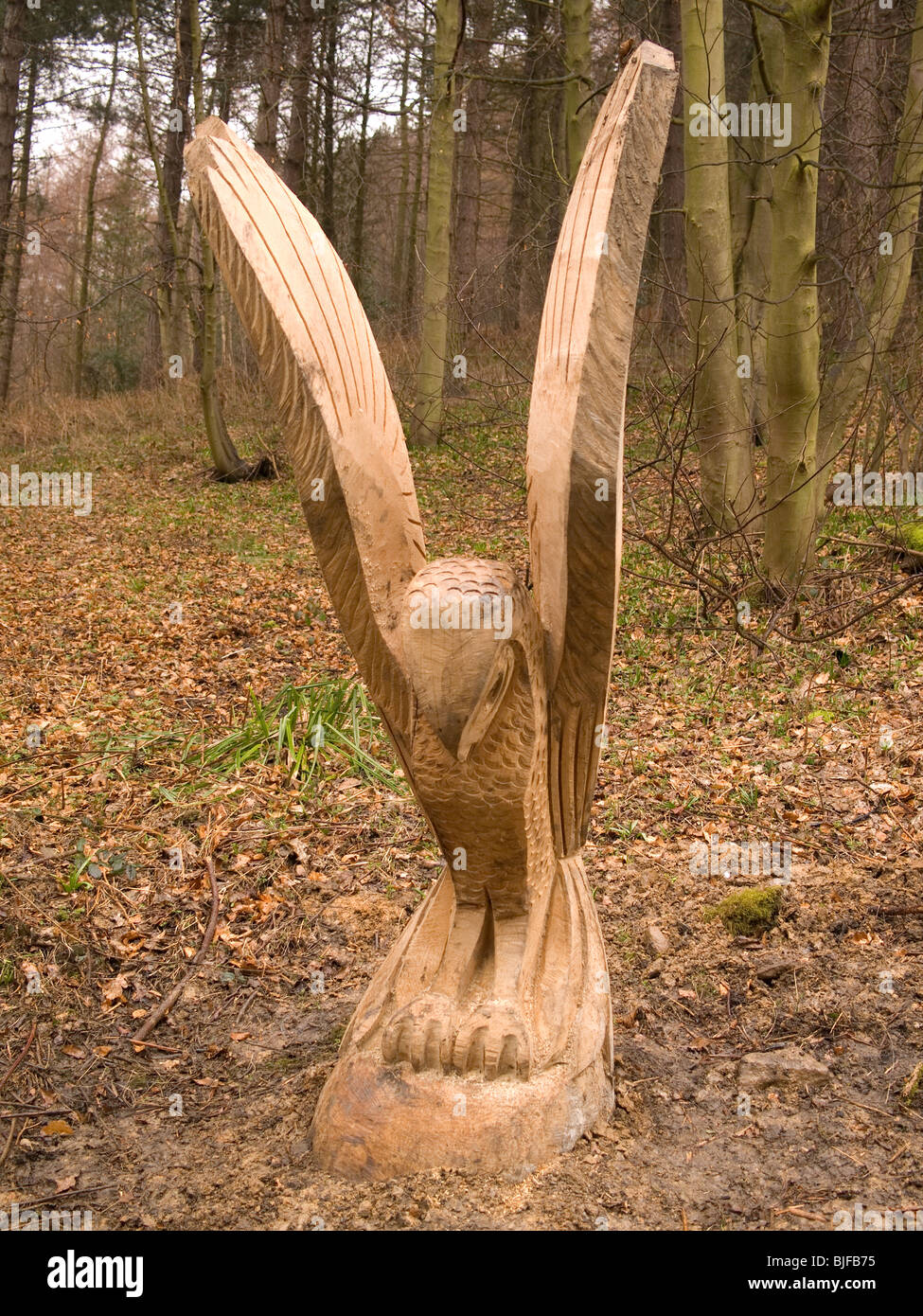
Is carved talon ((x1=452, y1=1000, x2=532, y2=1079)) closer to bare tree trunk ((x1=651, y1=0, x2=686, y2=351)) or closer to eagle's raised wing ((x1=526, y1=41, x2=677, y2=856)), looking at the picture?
eagle's raised wing ((x1=526, y1=41, x2=677, y2=856))

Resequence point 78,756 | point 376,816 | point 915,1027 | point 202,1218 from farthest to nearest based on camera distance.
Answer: point 78,756 < point 376,816 < point 915,1027 < point 202,1218

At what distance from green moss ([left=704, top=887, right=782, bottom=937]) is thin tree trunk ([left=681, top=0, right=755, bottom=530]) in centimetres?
373

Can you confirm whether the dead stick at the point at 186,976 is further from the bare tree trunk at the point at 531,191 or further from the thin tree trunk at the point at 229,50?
the thin tree trunk at the point at 229,50

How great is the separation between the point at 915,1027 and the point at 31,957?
131 inches

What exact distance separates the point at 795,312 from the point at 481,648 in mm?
5369

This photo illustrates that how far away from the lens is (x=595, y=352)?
237 cm

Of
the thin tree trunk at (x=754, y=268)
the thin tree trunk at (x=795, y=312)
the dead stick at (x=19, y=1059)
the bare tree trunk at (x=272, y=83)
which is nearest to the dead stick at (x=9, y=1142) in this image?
the dead stick at (x=19, y=1059)

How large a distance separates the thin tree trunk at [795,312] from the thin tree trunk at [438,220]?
455cm

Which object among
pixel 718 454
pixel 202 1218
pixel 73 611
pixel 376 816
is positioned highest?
pixel 718 454

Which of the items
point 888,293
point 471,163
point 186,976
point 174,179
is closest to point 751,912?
point 186,976

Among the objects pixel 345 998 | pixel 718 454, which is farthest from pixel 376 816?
pixel 718 454

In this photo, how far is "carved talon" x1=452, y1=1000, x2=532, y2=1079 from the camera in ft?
9.43

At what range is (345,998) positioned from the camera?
4211mm
